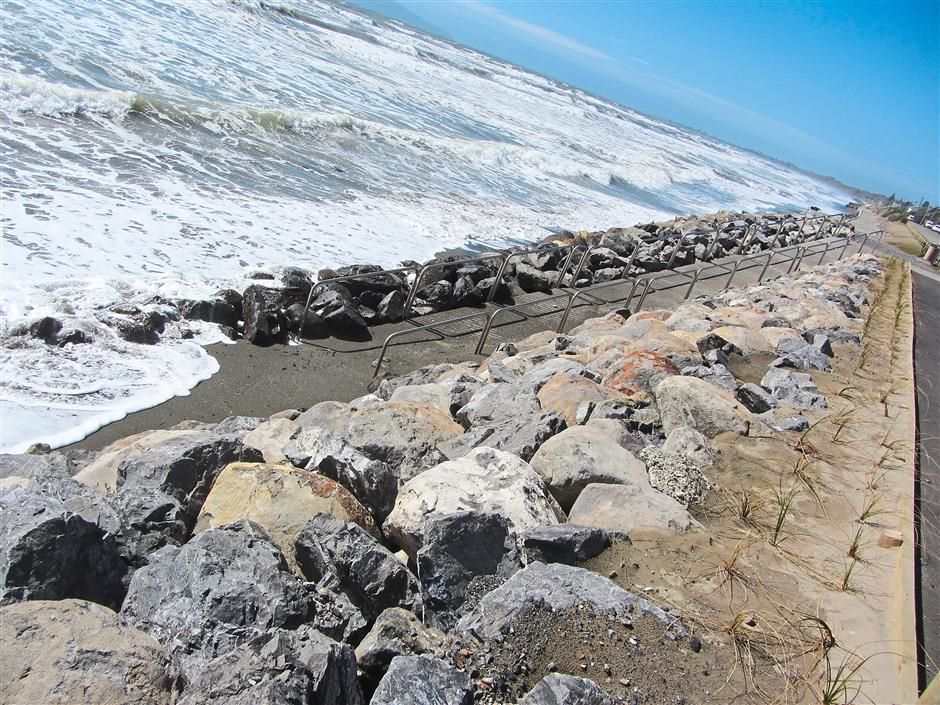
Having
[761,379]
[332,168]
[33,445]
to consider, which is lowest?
[33,445]

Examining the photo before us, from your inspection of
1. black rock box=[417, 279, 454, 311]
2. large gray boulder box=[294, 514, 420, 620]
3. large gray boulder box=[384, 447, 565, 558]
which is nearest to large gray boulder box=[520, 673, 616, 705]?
large gray boulder box=[294, 514, 420, 620]

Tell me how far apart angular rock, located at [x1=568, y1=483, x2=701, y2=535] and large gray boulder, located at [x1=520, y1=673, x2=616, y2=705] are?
112 centimetres

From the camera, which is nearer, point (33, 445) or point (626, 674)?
point (626, 674)

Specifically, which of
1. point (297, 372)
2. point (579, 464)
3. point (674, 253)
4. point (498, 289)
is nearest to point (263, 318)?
point (297, 372)

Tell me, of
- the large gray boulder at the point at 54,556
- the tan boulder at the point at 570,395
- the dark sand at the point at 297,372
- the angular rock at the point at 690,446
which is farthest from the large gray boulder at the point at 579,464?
the dark sand at the point at 297,372

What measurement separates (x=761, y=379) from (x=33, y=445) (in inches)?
244

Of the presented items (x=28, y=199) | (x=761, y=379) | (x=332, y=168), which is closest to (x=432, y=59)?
(x=332, y=168)

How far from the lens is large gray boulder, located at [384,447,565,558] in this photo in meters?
3.12

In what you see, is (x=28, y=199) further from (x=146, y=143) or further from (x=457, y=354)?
(x=457, y=354)

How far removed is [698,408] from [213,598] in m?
3.51

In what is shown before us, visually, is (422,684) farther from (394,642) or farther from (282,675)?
(282,675)

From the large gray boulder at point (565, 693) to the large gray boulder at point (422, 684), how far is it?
209mm

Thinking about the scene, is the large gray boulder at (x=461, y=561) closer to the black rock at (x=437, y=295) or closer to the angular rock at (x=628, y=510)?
the angular rock at (x=628, y=510)

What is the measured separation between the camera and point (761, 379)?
6.29 metres
